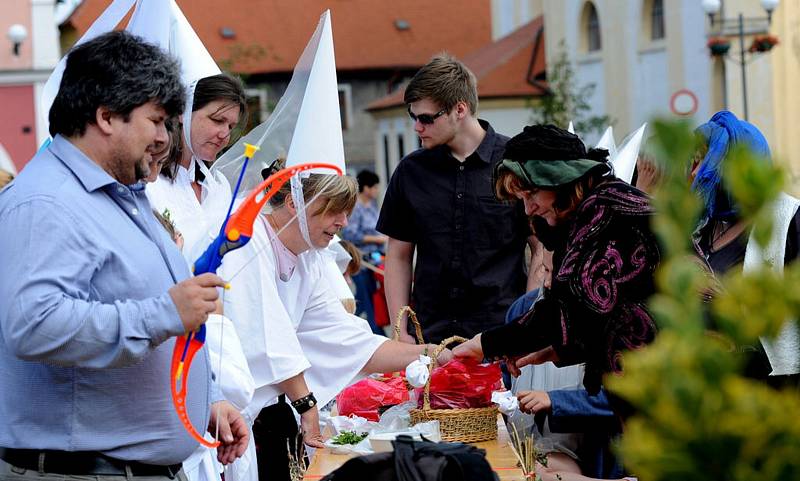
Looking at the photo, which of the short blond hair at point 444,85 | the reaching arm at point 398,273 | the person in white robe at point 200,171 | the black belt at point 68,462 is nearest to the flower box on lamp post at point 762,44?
the reaching arm at point 398,273

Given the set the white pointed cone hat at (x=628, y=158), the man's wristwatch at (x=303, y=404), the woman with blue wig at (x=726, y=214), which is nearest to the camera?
the woman with blue wig at (x=726, y=214)

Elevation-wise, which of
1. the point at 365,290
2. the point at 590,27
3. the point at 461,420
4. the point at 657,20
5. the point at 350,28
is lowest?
the point at 365,290

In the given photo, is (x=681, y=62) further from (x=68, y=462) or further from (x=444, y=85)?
(x=68, y=462)

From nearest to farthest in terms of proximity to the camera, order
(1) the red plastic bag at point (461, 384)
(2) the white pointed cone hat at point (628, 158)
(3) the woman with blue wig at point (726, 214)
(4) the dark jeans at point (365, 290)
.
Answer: (3) the woman with blue wig at point (726, 214) < (1) the red plastic bag at point (461, 384) < (2) the white pointed cone hat at point (628, 158) < (4) the dark jeans at point (365, 290)

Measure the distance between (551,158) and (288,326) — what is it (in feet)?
3.97

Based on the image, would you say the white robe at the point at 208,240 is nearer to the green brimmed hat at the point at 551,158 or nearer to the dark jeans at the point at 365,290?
the green brimmed hat at the point at 551,158

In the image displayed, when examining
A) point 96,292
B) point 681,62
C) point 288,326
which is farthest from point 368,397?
point 681,62

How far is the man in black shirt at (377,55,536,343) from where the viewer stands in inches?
224

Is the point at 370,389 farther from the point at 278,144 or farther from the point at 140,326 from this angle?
the point at 140,326

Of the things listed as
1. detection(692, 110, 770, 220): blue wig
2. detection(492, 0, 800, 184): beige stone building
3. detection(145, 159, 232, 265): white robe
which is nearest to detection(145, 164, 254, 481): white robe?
detection(145, 159, 232, 265): white robe

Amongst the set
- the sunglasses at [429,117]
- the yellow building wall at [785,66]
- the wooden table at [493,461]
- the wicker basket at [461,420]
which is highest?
the yellow building wall at [785,66]

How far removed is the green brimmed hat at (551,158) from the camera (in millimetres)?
3883

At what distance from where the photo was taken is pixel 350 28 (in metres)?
54.2

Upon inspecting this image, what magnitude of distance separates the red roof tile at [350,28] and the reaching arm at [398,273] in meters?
44.7
